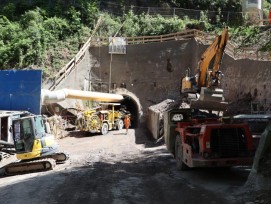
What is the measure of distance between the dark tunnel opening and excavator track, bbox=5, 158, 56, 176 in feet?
59.0

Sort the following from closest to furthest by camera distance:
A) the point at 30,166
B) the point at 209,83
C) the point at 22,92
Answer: the point at 209,83, the point at 30,166, the point at 22,92

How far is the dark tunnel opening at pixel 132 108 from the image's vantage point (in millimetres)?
34747

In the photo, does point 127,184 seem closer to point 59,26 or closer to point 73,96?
point 73,96

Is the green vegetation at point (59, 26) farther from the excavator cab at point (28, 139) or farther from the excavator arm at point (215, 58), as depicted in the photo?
the excavator cab at point (28, 139)

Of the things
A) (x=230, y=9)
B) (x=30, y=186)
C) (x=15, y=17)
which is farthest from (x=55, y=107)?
(x=230, y=9)

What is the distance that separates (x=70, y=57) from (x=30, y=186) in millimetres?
22823

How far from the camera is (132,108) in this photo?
120 feet

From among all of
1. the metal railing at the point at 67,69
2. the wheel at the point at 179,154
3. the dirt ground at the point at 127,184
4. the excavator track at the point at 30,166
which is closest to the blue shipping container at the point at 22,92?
the dirt ground at the point at 127,184

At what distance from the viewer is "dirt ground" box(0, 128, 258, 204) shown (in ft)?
33.6

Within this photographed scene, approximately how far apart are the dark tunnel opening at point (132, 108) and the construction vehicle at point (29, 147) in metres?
17.5

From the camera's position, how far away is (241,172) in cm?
1345

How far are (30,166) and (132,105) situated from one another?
1985 centimetres

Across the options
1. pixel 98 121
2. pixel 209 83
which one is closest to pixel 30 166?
pixel 209 83

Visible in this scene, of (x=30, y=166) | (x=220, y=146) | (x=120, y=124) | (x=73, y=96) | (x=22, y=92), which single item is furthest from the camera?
(x=120, y=124)
